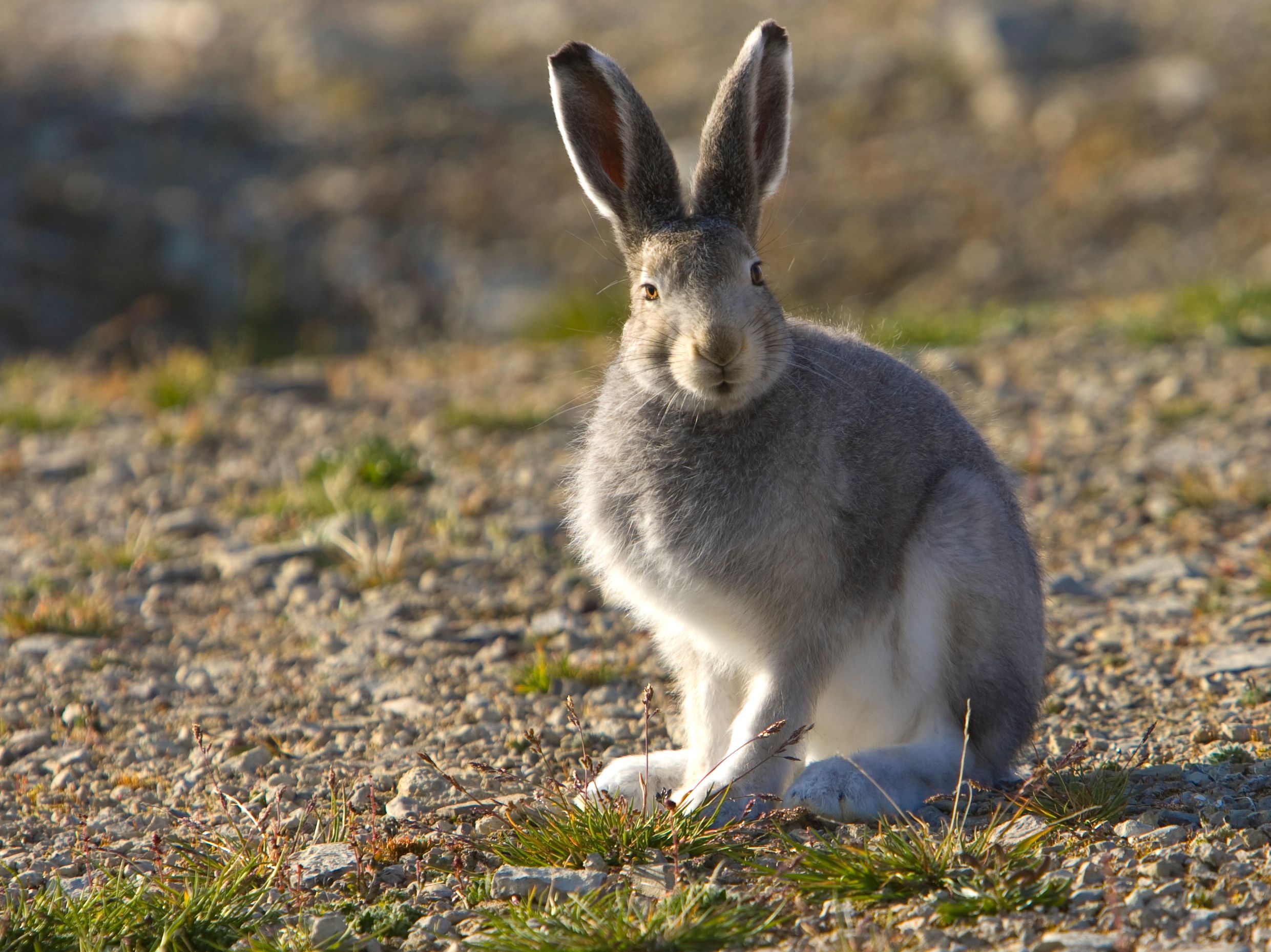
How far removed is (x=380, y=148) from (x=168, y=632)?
10.9 metres

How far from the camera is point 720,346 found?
3947 mm

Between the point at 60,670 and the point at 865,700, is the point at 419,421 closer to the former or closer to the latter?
the point at 60,670

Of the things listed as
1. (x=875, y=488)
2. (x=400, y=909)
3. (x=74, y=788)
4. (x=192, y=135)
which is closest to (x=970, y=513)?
(x=875, y=488)

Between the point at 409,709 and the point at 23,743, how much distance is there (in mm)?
1396

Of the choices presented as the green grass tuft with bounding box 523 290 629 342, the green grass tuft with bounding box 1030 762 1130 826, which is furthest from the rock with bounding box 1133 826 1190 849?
the green grass tuft with bounding box 523 290 629 342

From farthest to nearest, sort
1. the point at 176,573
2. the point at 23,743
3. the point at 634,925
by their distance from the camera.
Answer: the point at 176,573, the point at 23,743, the point at 634,925

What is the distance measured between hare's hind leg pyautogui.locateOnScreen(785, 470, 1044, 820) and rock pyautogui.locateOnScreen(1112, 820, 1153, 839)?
1.67 feet

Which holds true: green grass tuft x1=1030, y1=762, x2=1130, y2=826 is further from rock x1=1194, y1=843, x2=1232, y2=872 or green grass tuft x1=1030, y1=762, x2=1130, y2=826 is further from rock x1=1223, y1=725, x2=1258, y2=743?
rock x1=1223, y1=725, x2=1258, y2=743

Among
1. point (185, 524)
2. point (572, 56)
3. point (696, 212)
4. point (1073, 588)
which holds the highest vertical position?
point (572, 56)

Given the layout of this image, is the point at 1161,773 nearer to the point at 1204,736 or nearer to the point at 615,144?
the point at 1204,736

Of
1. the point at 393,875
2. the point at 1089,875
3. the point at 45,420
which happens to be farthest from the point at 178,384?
the point at 1089,875

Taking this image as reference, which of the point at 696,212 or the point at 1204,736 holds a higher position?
the point at 696,212

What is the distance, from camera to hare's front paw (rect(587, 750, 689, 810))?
14.2 feet

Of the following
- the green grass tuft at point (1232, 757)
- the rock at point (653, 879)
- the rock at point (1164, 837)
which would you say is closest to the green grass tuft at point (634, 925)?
the rock at point (653, 879)
